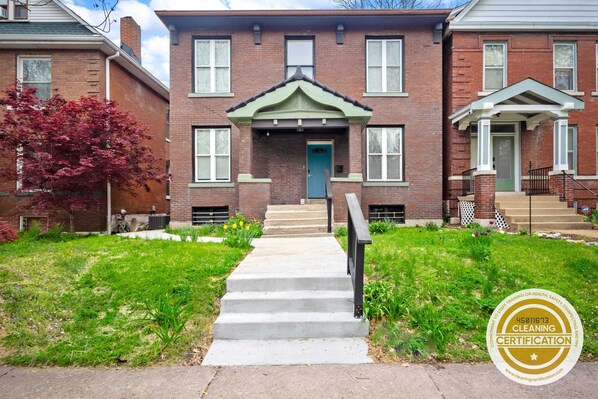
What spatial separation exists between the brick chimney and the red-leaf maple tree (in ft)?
24.4

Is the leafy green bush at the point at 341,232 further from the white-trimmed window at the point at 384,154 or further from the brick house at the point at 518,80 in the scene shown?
the brick house at the point at 518,80

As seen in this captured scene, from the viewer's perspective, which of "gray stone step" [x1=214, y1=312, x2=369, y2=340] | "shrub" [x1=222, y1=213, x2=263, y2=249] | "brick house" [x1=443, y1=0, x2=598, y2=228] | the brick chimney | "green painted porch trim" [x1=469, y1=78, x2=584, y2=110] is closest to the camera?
"gray stone step" [x1=214, y1=312, x2=369, y2=340]

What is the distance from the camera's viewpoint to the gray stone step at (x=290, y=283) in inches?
189

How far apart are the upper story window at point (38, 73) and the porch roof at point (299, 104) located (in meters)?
7.63

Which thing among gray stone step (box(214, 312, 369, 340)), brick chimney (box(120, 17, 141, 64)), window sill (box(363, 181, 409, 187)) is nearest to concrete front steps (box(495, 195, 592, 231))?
window sill (box(363, 181, 409, 187))

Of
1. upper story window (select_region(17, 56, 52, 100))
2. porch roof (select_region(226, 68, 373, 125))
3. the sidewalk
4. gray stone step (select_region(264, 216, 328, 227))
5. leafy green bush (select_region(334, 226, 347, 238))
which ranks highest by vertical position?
upper story window (select_region(17, 56, 52, 100))

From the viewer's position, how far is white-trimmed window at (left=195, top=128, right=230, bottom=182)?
12945 millimetres

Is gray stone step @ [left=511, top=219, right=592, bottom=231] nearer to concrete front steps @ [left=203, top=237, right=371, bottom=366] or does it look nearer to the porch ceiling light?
concrete front steps @ [left=203, top=237, right=371, bottom=366]

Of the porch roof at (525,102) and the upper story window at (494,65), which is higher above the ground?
the upper story window at (494,65)

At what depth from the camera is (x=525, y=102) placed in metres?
11.8

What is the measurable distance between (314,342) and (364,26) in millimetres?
12454

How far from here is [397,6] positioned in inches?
764

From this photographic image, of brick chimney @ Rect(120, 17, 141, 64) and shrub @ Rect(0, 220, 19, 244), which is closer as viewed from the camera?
shrub @ Rect(0, 220, 19, 244)

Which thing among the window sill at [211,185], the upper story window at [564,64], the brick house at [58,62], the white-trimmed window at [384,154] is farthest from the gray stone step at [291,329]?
the upper story window at [564,64]
